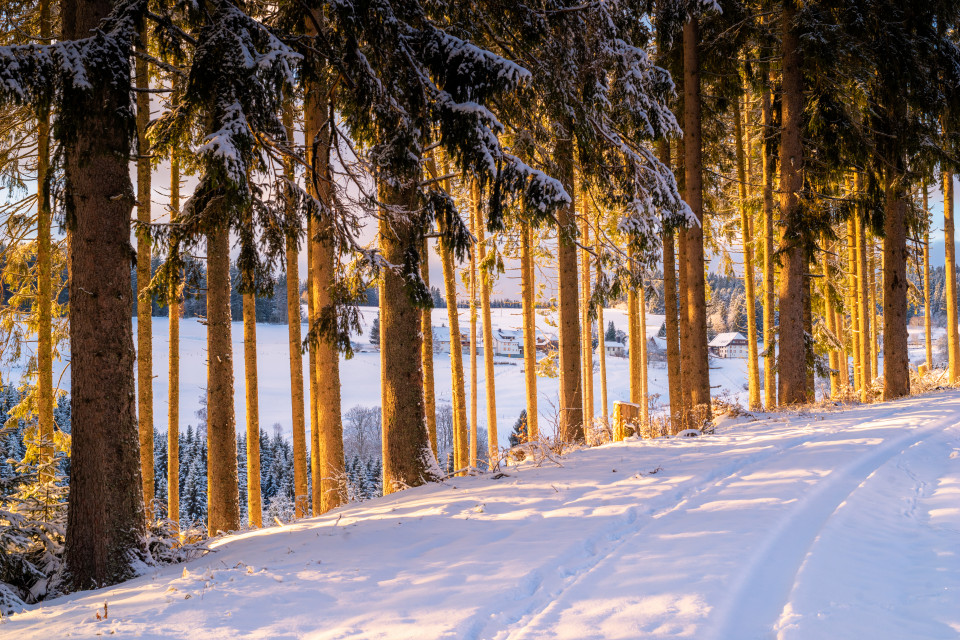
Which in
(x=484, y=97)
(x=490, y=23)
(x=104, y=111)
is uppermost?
(x=490, y=23)

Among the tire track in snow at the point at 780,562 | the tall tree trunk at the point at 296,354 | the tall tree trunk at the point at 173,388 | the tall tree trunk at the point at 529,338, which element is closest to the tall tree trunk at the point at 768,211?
the tall tree trunk at the point at 529,338

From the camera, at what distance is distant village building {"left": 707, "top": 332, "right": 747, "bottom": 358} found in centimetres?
5511

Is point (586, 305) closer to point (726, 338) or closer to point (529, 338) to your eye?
point (529, 338)

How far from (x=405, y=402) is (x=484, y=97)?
376 cm

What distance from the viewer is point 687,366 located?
10922 millimetres

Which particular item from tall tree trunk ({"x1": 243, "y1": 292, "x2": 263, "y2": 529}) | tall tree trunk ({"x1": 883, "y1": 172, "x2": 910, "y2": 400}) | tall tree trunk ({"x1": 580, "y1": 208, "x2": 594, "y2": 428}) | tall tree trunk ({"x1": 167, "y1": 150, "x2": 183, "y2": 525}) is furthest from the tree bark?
tall tree trunk ({"x1": 167, "y1": 150, "x2": 183, "y2": 525})

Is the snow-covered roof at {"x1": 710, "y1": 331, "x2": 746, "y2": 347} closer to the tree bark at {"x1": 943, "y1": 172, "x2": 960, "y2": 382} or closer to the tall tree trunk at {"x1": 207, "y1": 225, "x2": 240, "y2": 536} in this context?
the tree bark at {"x1": 943, "y1": 172, "x2": 960, "y2": 382}

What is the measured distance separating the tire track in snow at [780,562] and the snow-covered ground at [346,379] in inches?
1189

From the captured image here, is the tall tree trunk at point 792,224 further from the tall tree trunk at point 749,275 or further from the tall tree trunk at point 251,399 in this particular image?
the tall tree trunk at point 251,399

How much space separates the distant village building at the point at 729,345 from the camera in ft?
181

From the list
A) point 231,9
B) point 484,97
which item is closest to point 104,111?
point 231,9

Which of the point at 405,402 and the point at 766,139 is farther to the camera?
the point at 766,139

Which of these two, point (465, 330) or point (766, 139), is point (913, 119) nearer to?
point (766, 139)

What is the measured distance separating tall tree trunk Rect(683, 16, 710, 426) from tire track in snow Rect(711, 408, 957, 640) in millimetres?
4613
